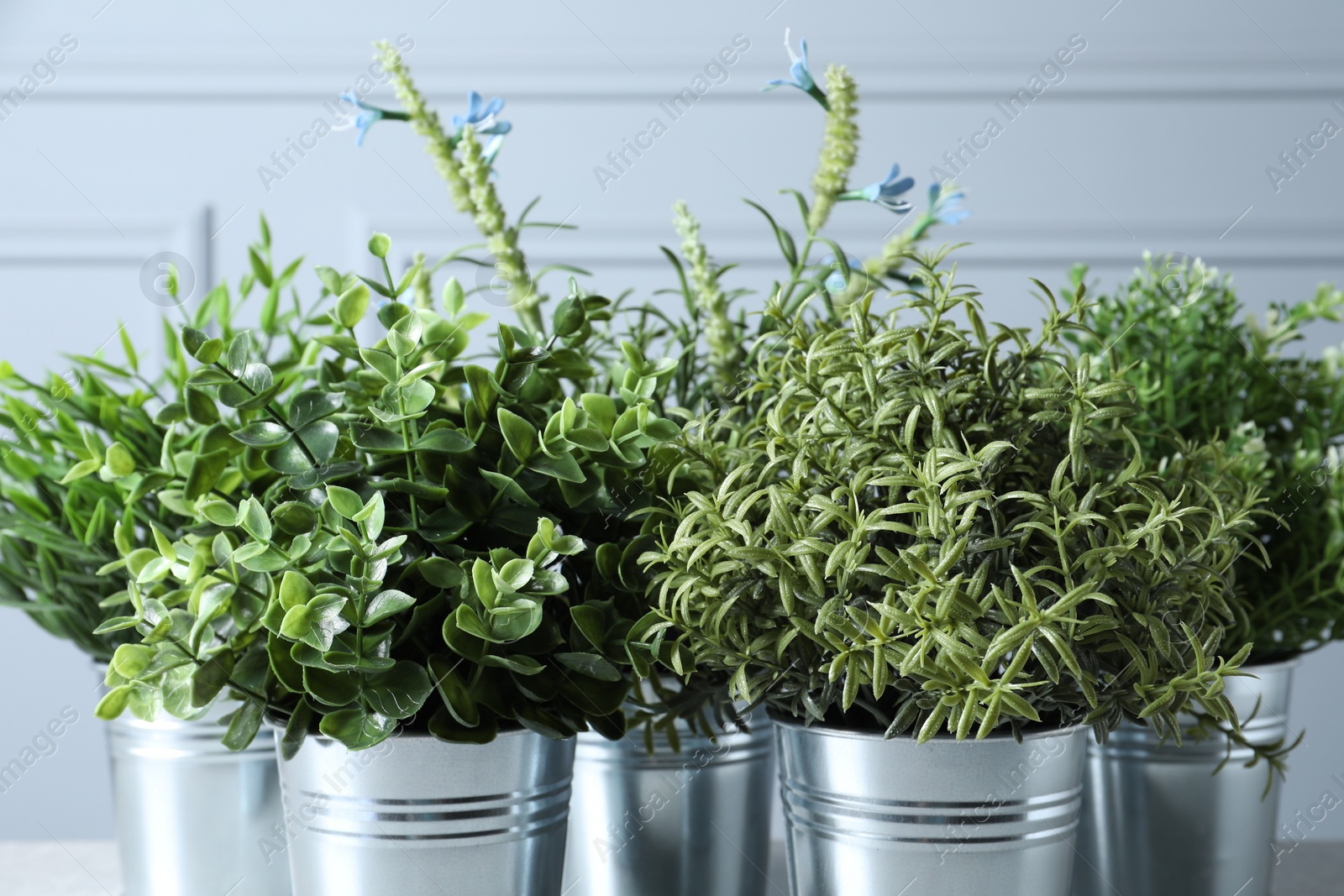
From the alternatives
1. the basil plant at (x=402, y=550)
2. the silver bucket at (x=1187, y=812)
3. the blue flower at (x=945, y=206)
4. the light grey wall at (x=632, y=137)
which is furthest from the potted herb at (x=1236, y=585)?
the light grey wall at (x=632, y=137)

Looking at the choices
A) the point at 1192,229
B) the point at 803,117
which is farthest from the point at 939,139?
the point at 1192,229

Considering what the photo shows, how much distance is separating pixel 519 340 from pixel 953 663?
8.8 inches

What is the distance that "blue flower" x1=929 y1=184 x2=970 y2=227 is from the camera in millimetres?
559

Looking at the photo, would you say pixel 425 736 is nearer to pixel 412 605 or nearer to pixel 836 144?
pixel 412 605

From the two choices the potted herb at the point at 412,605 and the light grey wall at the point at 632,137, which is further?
the light grey wall at the point at 632,137

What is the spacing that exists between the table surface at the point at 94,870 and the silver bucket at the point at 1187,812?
0.36ft

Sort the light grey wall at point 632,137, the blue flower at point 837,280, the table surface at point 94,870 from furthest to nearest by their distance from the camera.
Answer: the light grey wall at point 632,137, the table surface at point 94,870, the blue flower at point 837,280

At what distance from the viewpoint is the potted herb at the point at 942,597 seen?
37 cm

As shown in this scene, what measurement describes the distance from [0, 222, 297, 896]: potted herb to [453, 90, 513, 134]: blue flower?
0.16 metres

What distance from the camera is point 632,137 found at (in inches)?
50.8

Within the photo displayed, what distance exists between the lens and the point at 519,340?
0.45 meters

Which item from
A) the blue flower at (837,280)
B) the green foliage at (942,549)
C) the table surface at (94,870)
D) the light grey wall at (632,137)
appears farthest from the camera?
the light grey wall at (632,137)

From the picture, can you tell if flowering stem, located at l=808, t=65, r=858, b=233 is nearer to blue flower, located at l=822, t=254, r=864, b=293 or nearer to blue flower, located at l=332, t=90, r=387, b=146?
blue flower, located at l=822, t=254, r=864, b=293

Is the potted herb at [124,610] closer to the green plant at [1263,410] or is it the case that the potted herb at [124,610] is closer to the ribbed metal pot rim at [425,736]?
the ribbed metal pot rim at [425,736]
